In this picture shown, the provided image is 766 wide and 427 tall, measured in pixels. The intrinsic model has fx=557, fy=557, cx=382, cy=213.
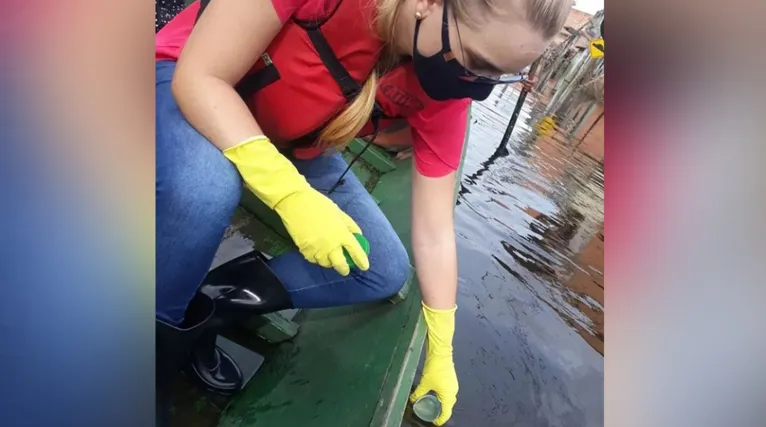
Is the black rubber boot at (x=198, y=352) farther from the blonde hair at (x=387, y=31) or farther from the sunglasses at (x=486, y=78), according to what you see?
the sunglasses at (x=486, y=78)

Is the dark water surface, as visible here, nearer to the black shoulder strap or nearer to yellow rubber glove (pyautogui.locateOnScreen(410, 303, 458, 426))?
yellow rubber glove (pyautogui.locateOnScreen(410, 303, 458, 426))

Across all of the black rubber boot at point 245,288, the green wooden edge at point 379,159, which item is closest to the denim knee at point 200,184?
the black rubber boot at point 245,288

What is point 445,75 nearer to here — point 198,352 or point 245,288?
point 245,288

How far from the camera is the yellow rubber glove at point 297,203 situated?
107 cm

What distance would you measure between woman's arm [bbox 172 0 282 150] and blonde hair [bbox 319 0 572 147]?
0.80 feet

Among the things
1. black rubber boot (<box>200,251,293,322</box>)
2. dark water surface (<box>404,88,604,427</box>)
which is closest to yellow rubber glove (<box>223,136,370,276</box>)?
black rubber boot (<box>200,251,293,322</box>)

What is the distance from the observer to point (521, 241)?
409 centimetres

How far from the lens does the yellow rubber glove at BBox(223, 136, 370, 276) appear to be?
1.07 m

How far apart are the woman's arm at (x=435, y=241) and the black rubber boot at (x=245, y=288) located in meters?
0.41

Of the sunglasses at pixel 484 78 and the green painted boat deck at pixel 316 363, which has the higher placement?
the sunglasses at pixel 484 78

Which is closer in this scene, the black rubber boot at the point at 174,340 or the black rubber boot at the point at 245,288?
the black rubber boot at the point at 174,340
